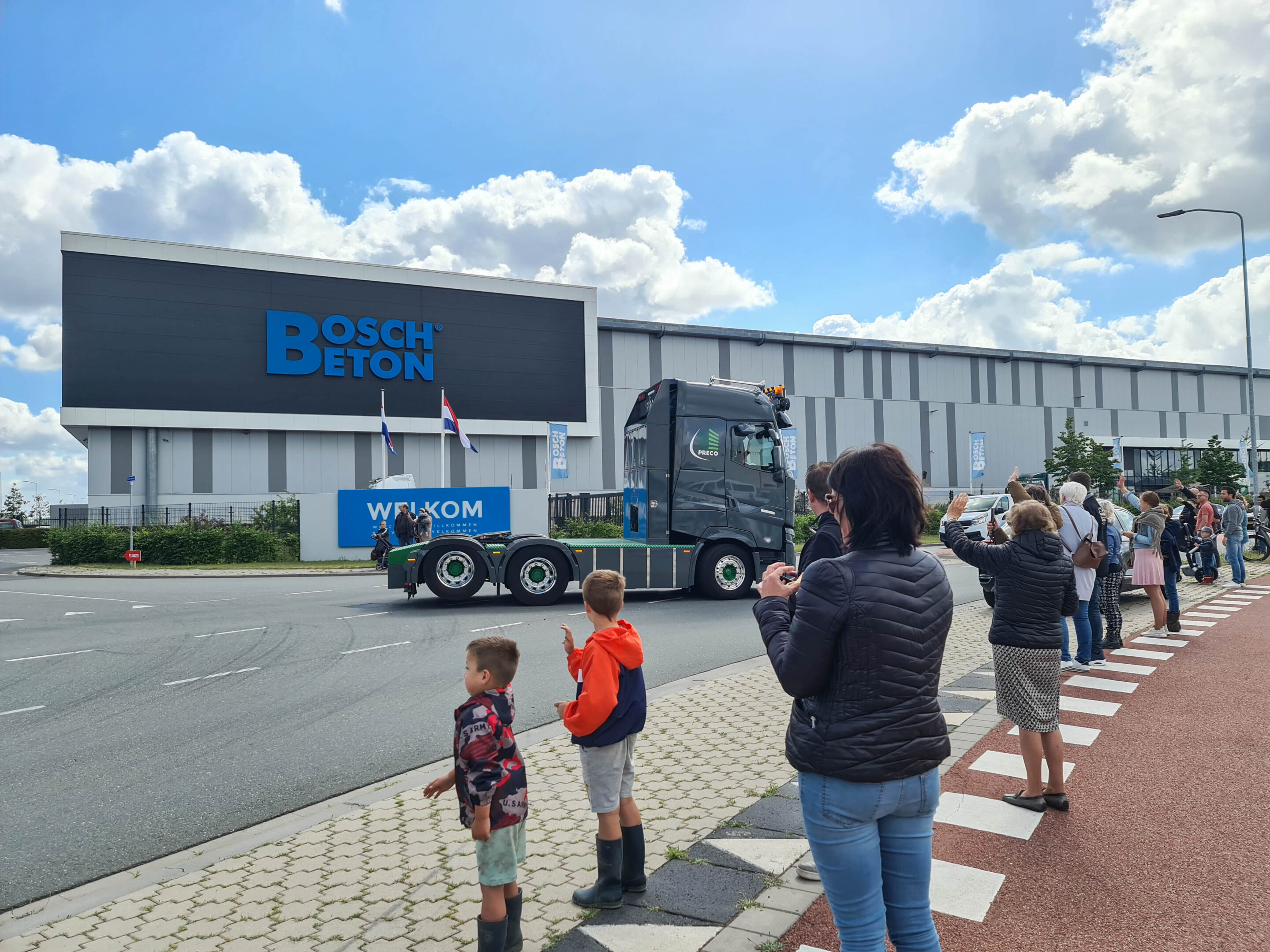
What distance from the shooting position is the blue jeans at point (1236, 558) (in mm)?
15664

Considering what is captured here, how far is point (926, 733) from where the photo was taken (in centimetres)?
240

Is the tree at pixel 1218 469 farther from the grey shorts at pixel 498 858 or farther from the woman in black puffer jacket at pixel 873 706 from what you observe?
the grey shorts at pixel 498 858

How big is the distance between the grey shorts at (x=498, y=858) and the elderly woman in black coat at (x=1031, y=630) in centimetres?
278

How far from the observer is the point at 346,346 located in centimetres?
3819

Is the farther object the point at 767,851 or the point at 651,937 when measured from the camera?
the point at 767,851

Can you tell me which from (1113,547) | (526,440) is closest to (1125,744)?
(1113,547)

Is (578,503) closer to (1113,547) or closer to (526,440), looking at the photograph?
(526,440)

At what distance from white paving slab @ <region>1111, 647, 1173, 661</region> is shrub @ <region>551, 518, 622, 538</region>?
20.5 meters

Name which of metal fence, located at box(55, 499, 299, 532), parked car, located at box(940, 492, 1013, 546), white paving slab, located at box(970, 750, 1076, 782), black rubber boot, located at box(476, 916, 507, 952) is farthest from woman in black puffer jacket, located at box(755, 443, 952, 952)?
metal fence, located at box(55, 499, 299, 532)

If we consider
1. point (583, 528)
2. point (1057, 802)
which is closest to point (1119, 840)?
point (1057, 802)

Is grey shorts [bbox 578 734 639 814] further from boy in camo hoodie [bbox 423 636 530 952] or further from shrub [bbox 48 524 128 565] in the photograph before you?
shrub [bbox 48 524 128 565]

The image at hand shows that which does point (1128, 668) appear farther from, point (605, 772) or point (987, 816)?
point (605, 772)

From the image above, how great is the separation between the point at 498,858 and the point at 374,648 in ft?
25.3

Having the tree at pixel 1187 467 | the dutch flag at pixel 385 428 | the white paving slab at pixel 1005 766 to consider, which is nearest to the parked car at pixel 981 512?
the white paving slab at pixel 1005 766
